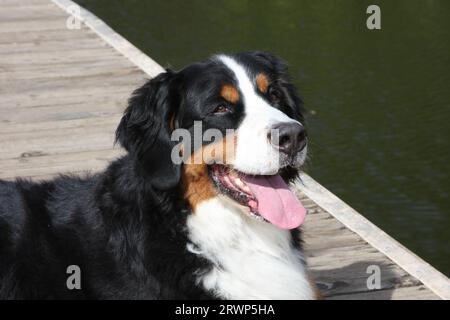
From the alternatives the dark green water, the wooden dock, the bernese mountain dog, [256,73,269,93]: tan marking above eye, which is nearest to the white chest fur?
the bernese mountain dog

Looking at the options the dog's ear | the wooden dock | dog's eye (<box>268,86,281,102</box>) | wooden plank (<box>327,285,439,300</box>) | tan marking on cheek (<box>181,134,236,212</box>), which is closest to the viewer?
tan marking on cheek (<box>181,134,236,212</box>)

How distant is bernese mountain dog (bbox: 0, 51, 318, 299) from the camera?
382 centimetres

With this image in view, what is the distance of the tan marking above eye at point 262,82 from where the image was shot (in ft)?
13.0

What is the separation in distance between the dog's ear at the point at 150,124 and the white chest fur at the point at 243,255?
1.02 ft

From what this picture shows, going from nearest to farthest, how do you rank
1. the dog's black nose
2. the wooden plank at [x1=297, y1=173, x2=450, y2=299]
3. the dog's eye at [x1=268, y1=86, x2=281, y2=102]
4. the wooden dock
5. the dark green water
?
the dog's black nose < the dog's eye at [x1=268, y1=86, x2=281, y2=102] < the wooden plank at [x1=297, y1=173, x2=450, y2=299] < the wooden dock < the dark green water

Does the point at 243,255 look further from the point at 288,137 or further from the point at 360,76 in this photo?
the point at 360,76

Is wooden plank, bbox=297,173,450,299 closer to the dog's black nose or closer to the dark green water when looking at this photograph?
the dog's black nose

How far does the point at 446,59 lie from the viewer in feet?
35.6

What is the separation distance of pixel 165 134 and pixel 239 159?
39 centimetres

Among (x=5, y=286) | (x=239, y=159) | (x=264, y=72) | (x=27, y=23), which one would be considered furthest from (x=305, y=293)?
(x=27, y=23)

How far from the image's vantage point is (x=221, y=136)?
3.82 meters

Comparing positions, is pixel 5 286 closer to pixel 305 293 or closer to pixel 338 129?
pixel 305 293

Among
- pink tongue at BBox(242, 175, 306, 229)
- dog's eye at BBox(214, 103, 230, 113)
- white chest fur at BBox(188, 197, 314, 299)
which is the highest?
dog's eye at BBox(214, 103, 230, 113)

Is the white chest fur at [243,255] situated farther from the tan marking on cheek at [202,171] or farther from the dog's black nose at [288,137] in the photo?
the dog's black nose at [288,137]
